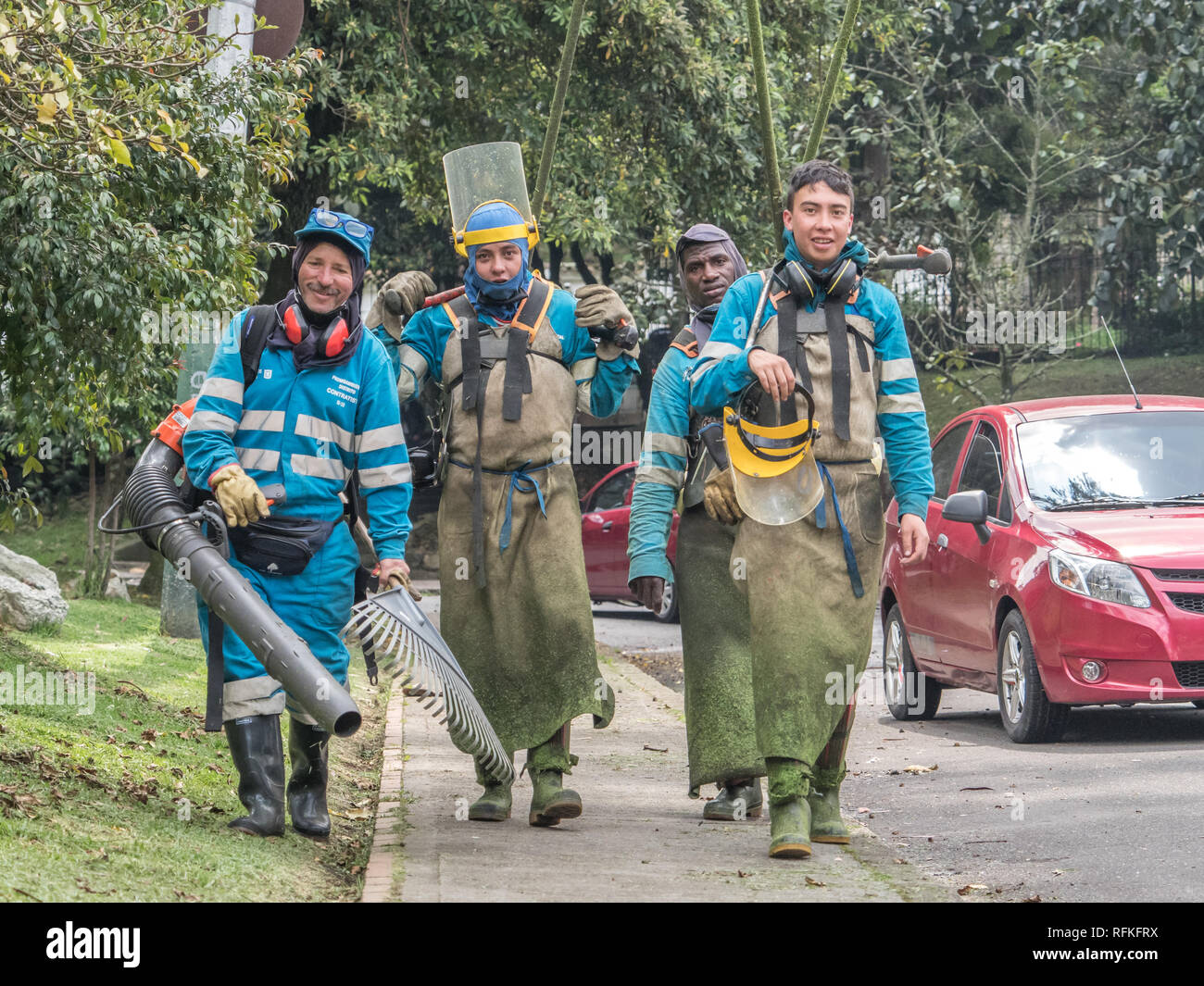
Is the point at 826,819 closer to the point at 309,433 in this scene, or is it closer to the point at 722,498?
the point at 722,498

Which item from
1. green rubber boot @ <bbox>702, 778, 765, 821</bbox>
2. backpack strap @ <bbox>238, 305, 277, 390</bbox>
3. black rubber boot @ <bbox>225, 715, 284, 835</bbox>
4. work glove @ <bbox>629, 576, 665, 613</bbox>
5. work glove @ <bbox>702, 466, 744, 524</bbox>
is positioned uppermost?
backpack strap @ <bbox>238, 305, 277, 390</bbox>

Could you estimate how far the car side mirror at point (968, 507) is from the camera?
9.09m

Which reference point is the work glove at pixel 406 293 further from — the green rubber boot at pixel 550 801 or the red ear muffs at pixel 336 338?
the green rubber boot at pixel 550 801

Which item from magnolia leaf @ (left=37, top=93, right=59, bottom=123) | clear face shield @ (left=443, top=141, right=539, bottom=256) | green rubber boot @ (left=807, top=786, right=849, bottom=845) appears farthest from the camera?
clear face shield @ (left=443, top=141, right=539, bottom=256)

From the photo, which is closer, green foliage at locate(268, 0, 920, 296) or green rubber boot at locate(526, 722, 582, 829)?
green rubber boot at locate(526, 722, 582, 829)

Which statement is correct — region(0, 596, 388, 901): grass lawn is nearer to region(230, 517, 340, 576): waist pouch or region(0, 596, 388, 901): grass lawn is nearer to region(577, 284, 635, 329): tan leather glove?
region(230, 517, 340, 576): waist pouch

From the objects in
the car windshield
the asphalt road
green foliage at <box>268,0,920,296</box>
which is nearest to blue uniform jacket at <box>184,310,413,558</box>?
the asphalt road

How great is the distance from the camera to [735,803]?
658 centimetres

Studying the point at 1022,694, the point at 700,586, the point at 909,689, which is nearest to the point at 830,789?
the point at 700,586

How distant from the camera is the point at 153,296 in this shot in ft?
25.6

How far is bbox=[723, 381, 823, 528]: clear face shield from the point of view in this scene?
5598 mm

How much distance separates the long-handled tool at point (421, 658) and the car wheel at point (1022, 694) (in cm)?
379

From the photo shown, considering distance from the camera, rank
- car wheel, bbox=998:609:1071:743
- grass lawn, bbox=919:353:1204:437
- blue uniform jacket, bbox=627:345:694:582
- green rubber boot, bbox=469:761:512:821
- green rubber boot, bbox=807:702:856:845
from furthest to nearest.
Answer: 1. grass lawn, bbox=919:353:1204:437
2. car wheel, bbox=998:609:1071:743
3. green rubber boot, bbox=469:761:512:821
4. blue uniform jacket, bbox=627:345:694:582
5. green rubber boot, bbox=807:702:856:845

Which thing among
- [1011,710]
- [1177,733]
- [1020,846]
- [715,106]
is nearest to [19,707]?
[1020,846]
